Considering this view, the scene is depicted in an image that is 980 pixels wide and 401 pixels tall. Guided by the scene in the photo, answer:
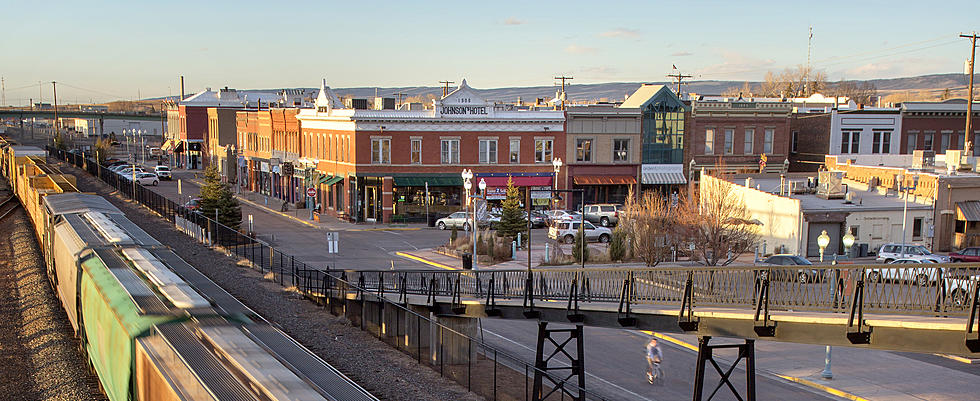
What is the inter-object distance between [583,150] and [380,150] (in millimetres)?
15475

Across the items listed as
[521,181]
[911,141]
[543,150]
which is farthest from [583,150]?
[911,141]

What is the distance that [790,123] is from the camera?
6588 cm

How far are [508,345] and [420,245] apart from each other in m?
20.3

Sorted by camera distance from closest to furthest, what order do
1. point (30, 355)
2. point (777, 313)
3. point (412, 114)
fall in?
point (777, 313)
point (30, 355)
point (412, 114)

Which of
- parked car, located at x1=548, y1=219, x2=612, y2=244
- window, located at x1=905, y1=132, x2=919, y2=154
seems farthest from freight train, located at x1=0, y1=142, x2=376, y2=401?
window, located at x1=905, y1=132, x2=919, y2=154

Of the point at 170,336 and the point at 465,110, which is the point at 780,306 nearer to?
the point at 170,336

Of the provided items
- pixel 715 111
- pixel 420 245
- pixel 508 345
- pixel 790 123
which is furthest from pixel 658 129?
pixel 508 345

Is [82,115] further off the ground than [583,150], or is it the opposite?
[82,115]

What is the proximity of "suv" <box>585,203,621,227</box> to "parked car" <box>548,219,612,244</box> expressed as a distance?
484 centimetres

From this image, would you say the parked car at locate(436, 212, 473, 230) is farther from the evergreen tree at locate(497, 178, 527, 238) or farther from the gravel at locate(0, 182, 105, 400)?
the gravel at locate(0, 182, 105, 400)

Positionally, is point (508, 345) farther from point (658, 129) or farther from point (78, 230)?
point (658, 129)

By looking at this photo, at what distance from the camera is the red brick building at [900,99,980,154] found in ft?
213

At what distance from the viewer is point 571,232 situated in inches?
1860

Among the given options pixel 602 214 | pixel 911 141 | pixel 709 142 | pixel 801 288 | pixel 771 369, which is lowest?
pixel 771 369
